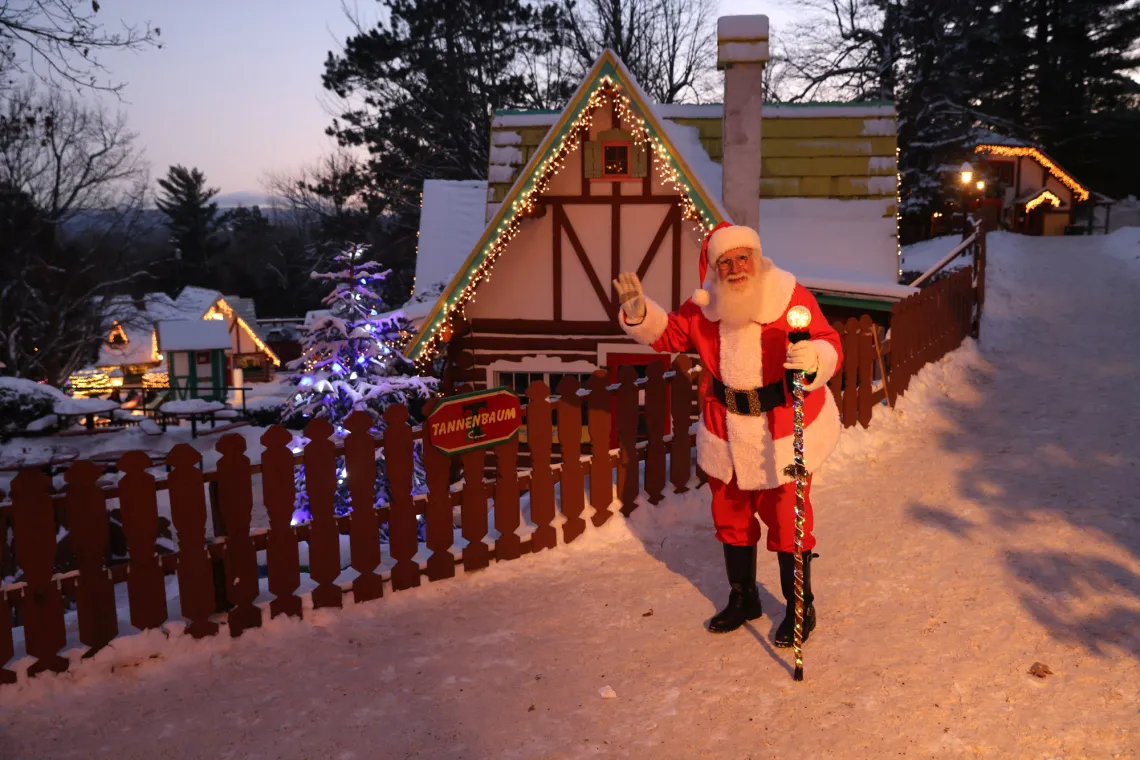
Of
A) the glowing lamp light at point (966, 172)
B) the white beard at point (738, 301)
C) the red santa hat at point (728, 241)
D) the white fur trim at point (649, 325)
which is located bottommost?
the white fur trim at point (649, 325)

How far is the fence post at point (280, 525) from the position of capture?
16.4ft

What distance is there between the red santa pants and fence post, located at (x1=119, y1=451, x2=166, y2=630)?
122 inches

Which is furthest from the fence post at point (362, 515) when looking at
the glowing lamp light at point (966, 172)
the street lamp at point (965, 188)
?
the glowing lamp light at point (966, 172)

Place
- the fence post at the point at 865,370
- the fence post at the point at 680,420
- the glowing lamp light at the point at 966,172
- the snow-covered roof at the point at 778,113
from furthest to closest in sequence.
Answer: the glowing lamp light at the point at 966,172 → the snow-covered roof at the point at 778,113 → the fence post at the point at 865,370 → the fence post at the point at 680,420

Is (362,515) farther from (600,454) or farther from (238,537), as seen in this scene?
(600,454)

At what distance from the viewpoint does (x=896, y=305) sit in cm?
1002

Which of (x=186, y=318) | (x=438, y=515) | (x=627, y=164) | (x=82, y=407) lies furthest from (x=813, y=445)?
(x=186, y=318)

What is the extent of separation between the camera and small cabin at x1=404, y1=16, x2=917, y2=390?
32.3 feet

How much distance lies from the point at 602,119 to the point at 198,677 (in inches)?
305

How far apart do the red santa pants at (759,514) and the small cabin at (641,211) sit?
205 inches

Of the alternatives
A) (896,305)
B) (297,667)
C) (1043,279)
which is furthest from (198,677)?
(1043,279)

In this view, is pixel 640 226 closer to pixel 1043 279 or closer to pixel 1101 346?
pixel 1101 346

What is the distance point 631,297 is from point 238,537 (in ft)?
8.79

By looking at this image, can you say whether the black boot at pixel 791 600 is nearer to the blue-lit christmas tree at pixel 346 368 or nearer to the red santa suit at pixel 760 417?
the red santa suit at pixel 760 417
